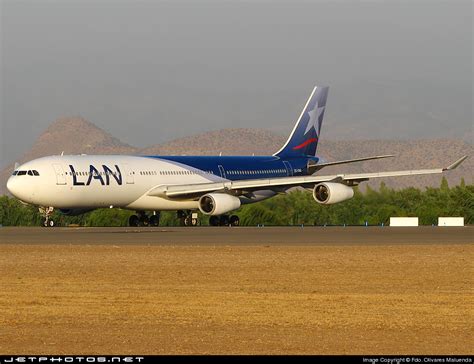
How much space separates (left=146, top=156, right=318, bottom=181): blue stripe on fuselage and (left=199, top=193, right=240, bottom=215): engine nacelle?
4.24 metres

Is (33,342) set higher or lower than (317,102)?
lower

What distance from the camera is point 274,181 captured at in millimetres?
60875

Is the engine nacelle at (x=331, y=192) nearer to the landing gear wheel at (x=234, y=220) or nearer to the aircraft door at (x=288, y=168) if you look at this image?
the landing gear wheel at (x=234, y=220)

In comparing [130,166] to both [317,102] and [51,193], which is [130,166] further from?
[317,102]

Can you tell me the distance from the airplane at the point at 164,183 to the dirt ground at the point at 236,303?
2166 cm

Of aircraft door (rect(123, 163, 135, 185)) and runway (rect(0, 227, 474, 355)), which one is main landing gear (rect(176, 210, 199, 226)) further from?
runway (rect(0, 227, 474, 355))

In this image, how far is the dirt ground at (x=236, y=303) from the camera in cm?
1648

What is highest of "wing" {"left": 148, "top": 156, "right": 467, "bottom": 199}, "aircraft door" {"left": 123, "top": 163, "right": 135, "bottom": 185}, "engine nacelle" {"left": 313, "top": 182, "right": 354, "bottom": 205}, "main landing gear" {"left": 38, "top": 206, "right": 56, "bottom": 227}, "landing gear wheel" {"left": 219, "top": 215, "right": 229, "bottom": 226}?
"aircraft door" {"left": 123, "top": 163, "right": 135, "bottom": 185}

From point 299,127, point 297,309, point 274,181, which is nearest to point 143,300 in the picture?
point 297,309

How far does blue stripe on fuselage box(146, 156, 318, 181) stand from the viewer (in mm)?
62594

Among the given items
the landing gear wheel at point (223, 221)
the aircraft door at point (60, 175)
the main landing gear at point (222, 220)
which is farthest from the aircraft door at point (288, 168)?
the aircraft door at point (60, 175)

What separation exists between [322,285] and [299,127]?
151ft

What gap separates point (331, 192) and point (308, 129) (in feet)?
41.9

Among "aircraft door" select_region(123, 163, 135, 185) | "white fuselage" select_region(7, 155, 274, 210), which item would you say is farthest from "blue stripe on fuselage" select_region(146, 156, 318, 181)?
"aircraft door" select_region(123, 163, 135, 185)
